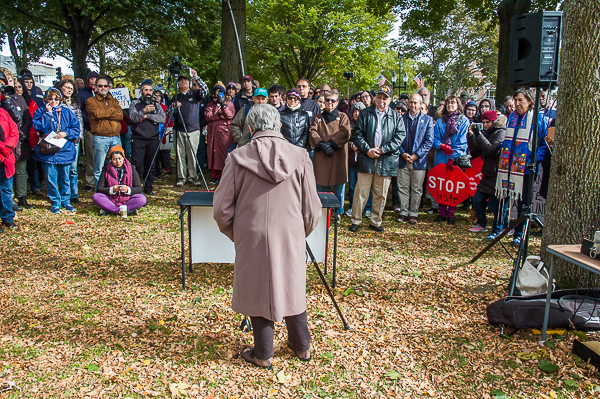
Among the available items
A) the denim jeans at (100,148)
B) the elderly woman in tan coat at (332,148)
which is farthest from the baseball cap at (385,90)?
the denim jeans at (100,148)

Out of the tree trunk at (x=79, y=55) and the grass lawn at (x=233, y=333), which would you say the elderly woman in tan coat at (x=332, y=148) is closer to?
the grass lawn at (x=233, y=333)

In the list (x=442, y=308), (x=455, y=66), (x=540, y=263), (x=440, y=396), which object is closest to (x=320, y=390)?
(x=440, y=396)

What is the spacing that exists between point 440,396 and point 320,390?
835mm

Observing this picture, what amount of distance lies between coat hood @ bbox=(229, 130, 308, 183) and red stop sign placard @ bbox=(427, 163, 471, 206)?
5151 millimetres

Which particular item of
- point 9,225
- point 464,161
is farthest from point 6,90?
point 464,161

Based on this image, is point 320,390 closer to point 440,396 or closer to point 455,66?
point 440,396

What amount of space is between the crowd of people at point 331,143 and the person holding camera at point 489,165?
0.02 metres

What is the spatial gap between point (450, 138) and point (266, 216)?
5.74 metres

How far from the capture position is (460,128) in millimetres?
7953

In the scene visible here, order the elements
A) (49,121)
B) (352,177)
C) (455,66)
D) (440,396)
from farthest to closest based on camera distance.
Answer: (455,66) → (352,177) → (49,121) → (440,396)

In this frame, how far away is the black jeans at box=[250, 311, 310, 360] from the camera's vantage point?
3430 millimetres

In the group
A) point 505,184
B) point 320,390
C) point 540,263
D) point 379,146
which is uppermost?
point 379,146

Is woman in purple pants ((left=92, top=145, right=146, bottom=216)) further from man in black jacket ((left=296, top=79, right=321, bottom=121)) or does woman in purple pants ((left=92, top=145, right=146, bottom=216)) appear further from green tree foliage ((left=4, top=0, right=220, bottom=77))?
green tree foliage ((left=4, top=0, right=220, bottom=77))

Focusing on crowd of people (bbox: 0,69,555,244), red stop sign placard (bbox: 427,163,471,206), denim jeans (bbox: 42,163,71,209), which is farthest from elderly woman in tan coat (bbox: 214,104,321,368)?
denim jeans (bbox: 42,163,71,209)
